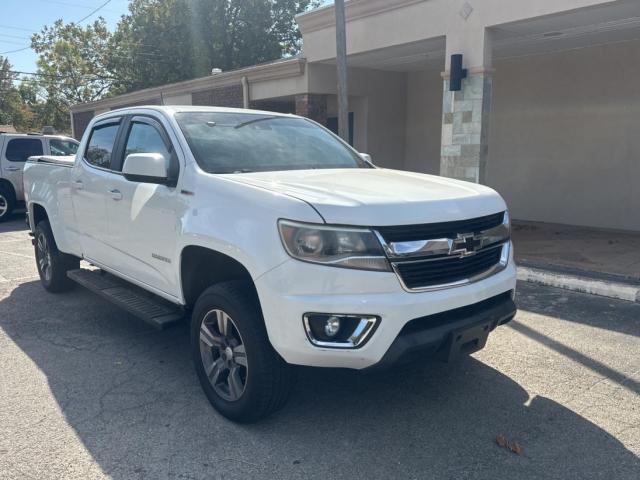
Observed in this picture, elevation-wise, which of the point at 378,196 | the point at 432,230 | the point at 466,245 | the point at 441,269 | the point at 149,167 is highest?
the point at 149,167

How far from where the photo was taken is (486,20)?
8.11 metres

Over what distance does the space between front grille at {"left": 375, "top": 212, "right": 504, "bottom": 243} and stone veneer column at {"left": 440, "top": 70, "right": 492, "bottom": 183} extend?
561 centimetres

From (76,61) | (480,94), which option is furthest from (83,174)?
(76,61)

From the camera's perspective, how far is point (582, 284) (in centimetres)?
624

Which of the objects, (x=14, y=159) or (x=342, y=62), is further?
(x=14, y=159)

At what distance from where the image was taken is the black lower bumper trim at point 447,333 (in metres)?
2.86

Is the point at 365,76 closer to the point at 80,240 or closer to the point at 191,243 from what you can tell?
the point at 80,240

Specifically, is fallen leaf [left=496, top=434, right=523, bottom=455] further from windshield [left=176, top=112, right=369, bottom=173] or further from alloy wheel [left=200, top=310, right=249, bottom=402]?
windshield [left=176, top=112, right=369, bottom=173]

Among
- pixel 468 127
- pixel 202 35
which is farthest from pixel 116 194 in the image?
pixel 202 35

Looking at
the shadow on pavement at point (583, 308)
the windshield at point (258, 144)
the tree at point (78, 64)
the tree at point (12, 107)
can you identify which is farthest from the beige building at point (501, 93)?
the tree at point (12, 107)

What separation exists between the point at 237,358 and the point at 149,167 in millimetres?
1398

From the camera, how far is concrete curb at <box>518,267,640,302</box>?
5.89 m

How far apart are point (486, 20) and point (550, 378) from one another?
237 inches

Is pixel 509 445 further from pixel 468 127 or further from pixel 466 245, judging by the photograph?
pixel 468 127
